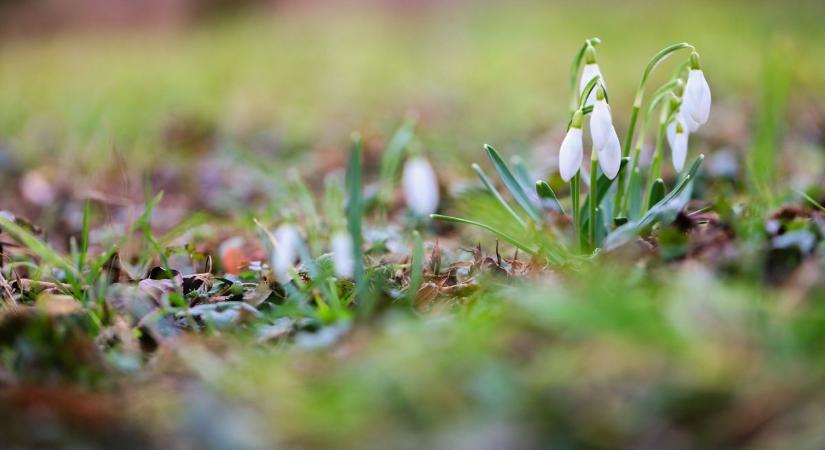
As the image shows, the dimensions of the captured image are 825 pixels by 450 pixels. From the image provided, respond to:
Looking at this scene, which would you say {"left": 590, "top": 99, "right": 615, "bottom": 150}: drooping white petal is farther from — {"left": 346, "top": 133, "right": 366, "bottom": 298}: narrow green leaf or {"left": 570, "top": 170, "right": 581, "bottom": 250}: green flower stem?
Answer: {"left": 346, "top": 133, "right": 366, "bottom": 298}: narrow green leaf

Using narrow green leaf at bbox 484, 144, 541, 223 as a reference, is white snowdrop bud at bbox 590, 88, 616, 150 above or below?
above

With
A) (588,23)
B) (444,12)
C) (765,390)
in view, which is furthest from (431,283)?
(444,12)

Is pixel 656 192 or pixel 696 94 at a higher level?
pixel 696 94

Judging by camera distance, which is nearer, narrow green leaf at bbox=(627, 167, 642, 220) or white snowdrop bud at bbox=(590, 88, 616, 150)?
white snowdrop bud at bbox=(590, 88, 616, 150)

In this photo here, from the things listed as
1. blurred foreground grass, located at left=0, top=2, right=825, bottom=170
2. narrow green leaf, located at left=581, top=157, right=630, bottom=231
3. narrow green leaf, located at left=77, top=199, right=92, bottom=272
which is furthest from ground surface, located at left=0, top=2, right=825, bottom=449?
blurred foreground grass, located at left=0, top=2, right=825, bottom=170

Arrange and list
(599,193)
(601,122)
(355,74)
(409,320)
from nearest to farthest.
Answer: (409,320)
(601,122)
(599,193)
(355,74)

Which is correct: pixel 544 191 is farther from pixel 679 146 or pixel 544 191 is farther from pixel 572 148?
pixel 679 146

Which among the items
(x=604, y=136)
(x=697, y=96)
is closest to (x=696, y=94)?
(x=697, y=96)

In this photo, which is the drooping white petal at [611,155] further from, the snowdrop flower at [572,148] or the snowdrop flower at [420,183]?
the snowdrop flower at [420,183]
